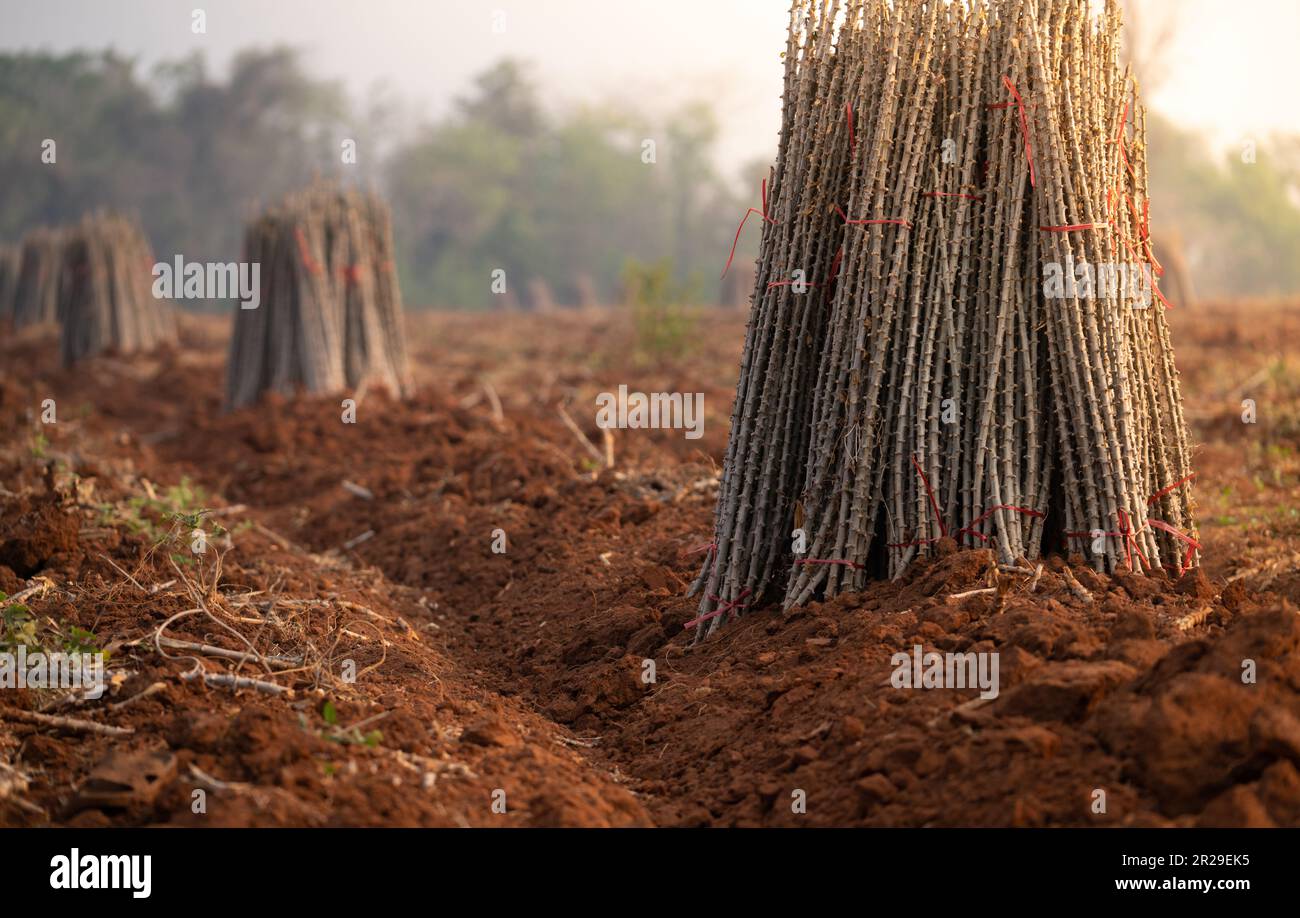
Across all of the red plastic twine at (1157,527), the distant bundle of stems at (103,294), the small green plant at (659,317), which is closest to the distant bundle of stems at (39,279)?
the distant bundle of stems at (103,294)

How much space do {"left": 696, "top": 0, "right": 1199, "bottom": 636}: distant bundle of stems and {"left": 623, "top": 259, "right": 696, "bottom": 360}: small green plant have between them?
26.6 ft

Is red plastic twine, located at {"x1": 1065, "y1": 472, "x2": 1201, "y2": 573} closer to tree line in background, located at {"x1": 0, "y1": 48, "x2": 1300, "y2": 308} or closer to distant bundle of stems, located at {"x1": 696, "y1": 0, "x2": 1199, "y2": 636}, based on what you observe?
distant bundle of stems, located at {"x1": 696, "y1": 0, "x2": 1199, "y2": 636}

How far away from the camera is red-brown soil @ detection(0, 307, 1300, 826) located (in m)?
3.02

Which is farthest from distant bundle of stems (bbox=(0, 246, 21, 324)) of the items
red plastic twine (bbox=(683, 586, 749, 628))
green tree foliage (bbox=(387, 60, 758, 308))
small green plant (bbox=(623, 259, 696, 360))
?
red plastic twine (bbox=(683, 586, 749, 628))

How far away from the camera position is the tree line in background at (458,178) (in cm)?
3650

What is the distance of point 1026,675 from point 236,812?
6.28ft

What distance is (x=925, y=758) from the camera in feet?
10.4

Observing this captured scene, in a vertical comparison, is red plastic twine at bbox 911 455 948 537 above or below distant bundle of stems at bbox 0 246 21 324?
below

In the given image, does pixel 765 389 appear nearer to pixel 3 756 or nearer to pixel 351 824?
pixel 351 824

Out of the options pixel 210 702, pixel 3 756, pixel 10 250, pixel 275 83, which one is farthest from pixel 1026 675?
pixel 275 83

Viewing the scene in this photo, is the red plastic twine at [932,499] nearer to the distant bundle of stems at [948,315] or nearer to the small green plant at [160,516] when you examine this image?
the distant bundle of stems at [948,315]

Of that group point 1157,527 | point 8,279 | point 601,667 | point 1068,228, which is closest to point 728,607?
point 601,667

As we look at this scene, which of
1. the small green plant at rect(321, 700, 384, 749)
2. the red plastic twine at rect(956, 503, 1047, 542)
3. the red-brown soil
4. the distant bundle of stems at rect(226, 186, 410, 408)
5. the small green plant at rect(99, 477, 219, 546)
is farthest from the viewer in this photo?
the distant bundle of stems at rect(226, 186, 410, 408)

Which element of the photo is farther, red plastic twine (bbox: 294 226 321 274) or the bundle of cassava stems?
the bundle of cassava stems
